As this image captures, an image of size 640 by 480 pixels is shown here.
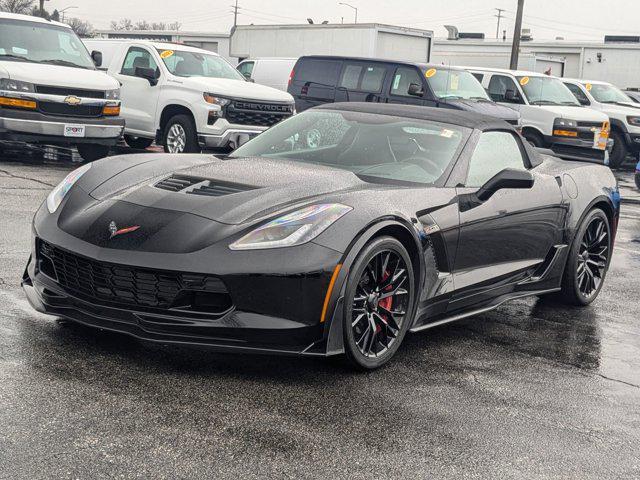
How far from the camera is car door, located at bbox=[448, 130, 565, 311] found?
5.55m

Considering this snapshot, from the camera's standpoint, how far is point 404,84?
16.8 m

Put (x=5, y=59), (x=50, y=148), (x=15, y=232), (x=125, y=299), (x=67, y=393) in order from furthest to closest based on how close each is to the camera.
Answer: (x=50, y=148) < (x=5, y=59) < (x=15, y=232) < (x=125, y=299) < (x=67, y=393)

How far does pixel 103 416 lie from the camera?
12.8 feet

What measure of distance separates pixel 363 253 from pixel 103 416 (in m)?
1.46

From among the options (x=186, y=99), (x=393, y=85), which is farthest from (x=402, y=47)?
(x=186, y=99)

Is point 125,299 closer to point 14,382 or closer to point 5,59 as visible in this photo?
point 14,382

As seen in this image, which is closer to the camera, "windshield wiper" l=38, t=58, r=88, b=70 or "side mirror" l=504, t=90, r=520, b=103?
"windshield wiper" l=38, t=58, r=88, b=70

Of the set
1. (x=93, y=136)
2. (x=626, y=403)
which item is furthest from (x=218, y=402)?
(x=93, y=136)

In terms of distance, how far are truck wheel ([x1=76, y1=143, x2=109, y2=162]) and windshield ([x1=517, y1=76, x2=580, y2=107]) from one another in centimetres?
905

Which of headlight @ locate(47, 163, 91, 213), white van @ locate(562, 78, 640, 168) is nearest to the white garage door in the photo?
white van @ locate(562, 78, 640, 168)

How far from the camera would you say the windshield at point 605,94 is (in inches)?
955

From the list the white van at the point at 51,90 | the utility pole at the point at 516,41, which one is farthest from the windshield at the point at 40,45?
the utility pole at the point at 516,41

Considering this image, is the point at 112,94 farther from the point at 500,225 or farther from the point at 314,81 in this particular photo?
the point at 500,225

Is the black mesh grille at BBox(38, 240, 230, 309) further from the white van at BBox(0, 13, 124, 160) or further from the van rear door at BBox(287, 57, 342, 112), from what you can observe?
the van rear door at BBox(287, 57, 342, 112)
